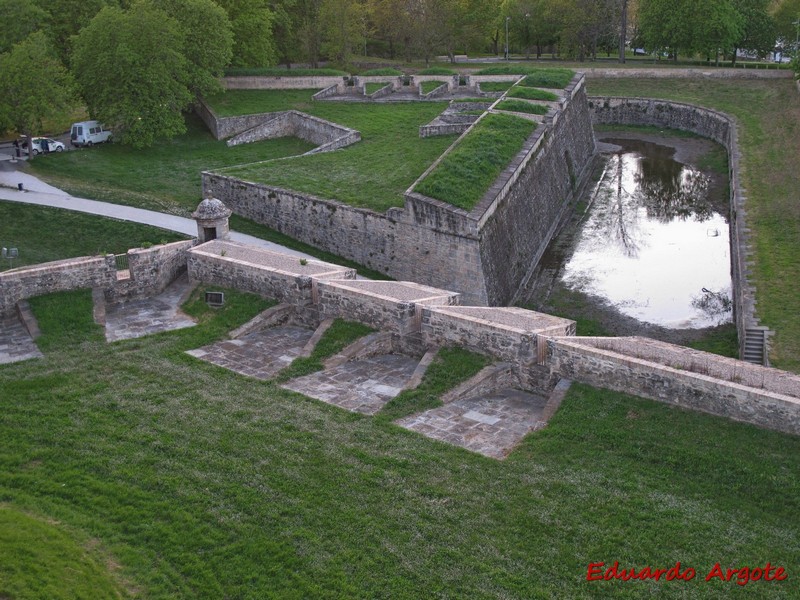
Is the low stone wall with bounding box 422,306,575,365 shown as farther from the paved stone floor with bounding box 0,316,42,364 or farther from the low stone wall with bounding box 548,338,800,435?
the paved stone floor with bounding box 0,316,42,364

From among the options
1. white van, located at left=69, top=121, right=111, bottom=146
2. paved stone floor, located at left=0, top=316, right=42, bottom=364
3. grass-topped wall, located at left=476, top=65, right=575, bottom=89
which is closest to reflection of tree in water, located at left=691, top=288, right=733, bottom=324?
paved stone floor, located at left=0, top=316, right=42, bottom=364

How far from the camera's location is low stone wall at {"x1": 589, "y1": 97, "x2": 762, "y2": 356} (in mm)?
24172

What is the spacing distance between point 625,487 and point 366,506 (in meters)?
3.73

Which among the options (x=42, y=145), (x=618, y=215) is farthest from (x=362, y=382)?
(x=42, y=145)

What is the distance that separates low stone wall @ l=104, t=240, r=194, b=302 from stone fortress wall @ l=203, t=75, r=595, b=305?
6.87 m

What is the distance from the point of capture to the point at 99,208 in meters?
29.1

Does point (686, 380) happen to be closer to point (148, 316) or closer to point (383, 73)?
point (148, 316)

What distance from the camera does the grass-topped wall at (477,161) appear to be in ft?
84.7

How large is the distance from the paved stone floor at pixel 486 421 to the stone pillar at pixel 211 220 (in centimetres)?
971

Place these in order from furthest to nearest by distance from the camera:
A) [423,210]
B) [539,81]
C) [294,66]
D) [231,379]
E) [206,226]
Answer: [294,66], [539,81], [423,210], [206,226], [231,379]

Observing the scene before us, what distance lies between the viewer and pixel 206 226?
23.0 m

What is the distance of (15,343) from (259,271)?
5360 millimetres

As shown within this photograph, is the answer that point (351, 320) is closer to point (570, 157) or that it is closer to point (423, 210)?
point (423, 210)

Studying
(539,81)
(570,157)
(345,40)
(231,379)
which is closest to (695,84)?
(539,81)
